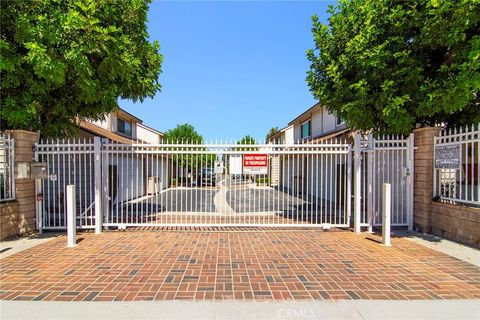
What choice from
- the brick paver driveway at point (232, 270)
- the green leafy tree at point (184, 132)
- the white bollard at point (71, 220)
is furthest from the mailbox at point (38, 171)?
the green leafy tree at point (184, 132)

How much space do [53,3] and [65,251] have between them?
5.19m

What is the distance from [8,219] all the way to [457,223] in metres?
10.0

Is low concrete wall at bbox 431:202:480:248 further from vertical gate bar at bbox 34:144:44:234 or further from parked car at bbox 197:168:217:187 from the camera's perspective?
vertical gate bar at bbox 34:144:44:234

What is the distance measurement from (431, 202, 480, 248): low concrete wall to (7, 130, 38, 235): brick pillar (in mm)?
9834

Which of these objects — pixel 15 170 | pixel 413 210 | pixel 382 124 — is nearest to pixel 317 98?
pixel 382 124

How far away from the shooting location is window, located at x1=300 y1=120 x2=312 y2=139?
24.7 meters

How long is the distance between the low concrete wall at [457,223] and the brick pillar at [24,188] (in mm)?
9834

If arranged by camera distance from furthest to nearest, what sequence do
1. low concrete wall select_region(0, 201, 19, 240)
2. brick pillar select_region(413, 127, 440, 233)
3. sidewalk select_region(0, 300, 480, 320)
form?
brick pillar select_region(413, 127, 440, 233) → low concrete wall select_region(0, 201, 19, 240) → sidewalk select_region(0, 300, 480, 320)

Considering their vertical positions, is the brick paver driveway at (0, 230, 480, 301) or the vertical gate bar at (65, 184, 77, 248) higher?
the vertical gate bar at (65, 184, 77, 248)

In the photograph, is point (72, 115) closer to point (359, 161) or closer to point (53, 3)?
point (53, 3)

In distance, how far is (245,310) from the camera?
3.72 metres

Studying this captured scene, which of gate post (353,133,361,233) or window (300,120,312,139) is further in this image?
window (300,120,312,139)

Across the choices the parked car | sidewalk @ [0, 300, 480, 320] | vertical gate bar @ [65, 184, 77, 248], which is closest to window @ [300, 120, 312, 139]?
the parked car

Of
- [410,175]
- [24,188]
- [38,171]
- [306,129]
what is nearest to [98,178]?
[38,171]
